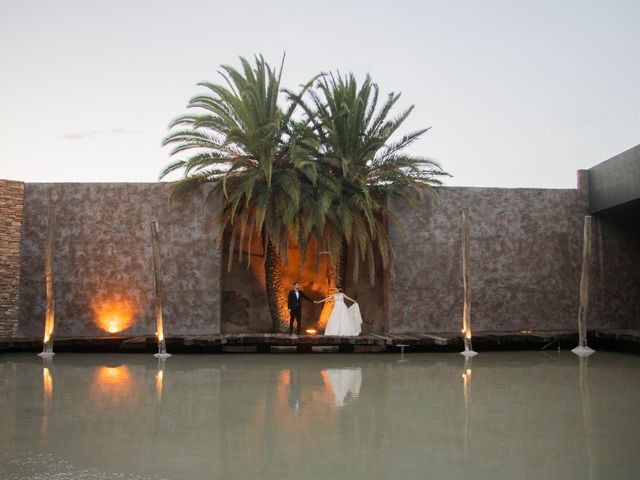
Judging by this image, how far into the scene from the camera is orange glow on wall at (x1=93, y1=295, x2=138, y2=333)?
50.2 feet

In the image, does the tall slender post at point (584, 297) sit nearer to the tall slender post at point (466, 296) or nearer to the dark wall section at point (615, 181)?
the dark wall section at point (615, 181)

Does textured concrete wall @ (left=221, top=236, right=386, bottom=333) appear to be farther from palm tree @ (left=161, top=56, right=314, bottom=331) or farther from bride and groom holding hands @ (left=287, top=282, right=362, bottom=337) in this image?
bride and groom holding hands @ (left=287, top=282, right=362, bottom=337)

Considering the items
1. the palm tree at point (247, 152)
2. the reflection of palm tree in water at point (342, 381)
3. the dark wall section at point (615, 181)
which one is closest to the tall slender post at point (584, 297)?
the dark wall section at point (615, 181)

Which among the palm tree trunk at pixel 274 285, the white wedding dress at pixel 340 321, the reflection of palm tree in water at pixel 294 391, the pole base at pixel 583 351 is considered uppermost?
the palm tree trunk at pixel 274 285

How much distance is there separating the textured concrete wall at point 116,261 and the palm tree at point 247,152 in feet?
2.60

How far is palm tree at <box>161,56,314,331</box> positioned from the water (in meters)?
4.61

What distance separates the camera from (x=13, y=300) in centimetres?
1509

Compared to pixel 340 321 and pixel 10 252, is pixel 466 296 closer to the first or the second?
pixel 340 321

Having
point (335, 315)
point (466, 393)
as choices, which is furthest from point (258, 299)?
point (466, 393)

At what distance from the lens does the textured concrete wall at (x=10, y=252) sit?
15.0 m

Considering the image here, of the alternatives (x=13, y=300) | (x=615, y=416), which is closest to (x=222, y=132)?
(x=13, y=300)

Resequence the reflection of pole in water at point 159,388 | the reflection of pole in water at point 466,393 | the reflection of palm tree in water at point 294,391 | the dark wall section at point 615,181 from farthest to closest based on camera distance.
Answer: the dark wall section at point 615,181, the reflection of palm tree in water at point 294,391, the reflection of pole in water at point 159,388, the reflection of pole in water at point 466,393

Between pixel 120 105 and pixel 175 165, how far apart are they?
126 inches

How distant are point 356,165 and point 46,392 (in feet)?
29.7
